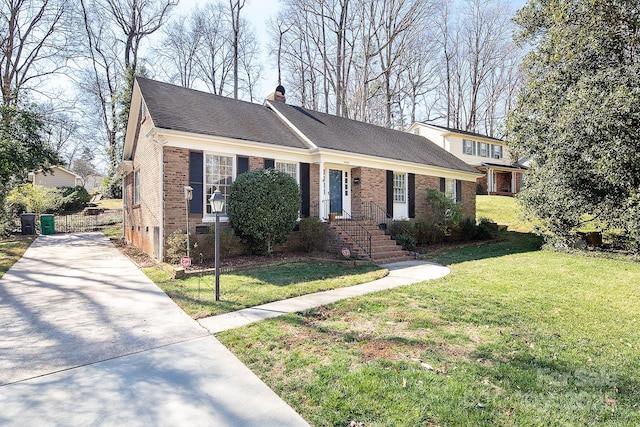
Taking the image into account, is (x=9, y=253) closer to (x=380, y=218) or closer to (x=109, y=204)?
(x=380, y=218)

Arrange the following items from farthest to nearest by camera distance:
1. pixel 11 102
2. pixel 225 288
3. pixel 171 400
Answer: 1. pixel 11 102
2. pixel 225 288
3. pixel 171 400

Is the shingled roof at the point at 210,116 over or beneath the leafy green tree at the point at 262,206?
over

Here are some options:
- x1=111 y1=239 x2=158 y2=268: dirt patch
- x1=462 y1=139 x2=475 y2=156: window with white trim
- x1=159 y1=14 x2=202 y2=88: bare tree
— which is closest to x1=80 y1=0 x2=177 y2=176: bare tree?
x1=159 y1=14 x2=202 y2=88: bare tree

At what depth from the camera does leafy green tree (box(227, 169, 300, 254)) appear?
353 inches

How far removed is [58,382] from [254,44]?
3042 cm

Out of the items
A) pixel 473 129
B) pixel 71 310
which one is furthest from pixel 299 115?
pixel 473 129

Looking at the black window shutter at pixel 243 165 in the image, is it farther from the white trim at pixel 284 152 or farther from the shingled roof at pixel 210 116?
the shingled roof at pixel 210 116

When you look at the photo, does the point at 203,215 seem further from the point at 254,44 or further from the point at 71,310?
the point at 254,44

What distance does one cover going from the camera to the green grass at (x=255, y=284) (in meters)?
5.51

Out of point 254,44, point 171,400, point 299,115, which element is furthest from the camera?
point 254,44

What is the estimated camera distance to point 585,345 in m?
3.96

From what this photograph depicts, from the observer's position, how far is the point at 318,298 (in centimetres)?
589

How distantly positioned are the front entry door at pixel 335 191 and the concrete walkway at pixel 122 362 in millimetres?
6140

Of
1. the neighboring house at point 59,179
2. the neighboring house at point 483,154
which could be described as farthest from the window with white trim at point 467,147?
the neighboring house at point 59,179
